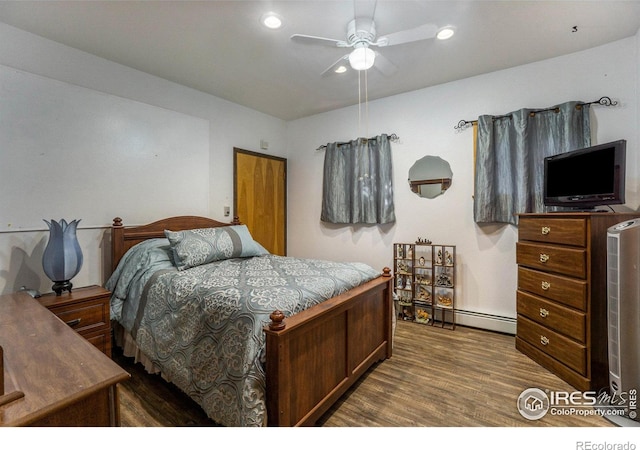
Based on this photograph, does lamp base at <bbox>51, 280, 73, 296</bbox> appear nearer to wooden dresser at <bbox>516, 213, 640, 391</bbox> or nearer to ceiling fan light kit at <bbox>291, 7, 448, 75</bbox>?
ceiling fan light kit at <bbox>291, 7, 448, 75</bbox>

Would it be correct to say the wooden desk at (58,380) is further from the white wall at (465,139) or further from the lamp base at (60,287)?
the white wall at (465,139)

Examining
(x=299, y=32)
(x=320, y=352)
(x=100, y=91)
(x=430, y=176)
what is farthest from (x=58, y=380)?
(x=430, y=176)

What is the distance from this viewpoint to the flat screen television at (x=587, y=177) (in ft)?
6.45

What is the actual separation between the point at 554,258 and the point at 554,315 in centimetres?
42

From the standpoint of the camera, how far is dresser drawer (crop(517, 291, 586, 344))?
1.97 m

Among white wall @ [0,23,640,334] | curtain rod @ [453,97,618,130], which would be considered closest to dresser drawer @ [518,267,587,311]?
white wall @ [0,23,640,334]

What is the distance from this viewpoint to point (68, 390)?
34.0 inches

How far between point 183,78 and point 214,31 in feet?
3.17

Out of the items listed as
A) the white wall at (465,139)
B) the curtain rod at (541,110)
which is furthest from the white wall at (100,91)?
the curtain rod at (541,110)

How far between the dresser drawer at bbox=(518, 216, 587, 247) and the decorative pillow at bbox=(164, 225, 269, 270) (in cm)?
235

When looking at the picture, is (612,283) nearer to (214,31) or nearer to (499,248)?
(499,248)

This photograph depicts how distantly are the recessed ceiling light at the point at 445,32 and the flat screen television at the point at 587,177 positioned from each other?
1.30 metres

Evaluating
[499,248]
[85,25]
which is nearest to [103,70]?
[85,25]

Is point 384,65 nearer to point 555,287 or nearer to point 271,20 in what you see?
point 271,20
